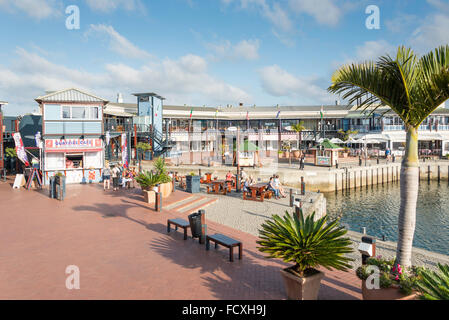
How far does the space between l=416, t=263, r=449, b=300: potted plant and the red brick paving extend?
1804 millimetres

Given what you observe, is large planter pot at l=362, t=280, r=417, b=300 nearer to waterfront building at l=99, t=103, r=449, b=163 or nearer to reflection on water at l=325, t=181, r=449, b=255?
reflection on water at l=325, t=181, r=449, b=255

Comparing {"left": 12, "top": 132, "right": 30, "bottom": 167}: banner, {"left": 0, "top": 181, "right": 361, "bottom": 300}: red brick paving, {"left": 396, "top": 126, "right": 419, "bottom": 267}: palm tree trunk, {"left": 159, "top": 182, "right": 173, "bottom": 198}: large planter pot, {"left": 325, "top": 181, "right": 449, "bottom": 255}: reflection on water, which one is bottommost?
{"left": 325, "top": 181, "right": 449, "bottom": 255}: reflection on water

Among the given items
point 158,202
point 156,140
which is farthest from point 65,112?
point 156,140

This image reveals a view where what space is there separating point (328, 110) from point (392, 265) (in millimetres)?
51307

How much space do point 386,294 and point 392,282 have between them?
0.83 ft

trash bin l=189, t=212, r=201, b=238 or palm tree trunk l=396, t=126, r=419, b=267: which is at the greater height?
palm tree trunk l=396, t=126, r=419, b=267

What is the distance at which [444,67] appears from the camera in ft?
18.6

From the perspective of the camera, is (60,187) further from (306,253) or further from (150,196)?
(306,253)

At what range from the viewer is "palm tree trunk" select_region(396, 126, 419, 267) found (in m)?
5.86

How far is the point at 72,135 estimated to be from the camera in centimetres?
2141

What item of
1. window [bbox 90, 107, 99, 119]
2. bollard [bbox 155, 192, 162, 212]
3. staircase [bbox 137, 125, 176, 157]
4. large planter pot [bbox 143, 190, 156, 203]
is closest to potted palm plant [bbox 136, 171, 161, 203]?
large planter pot [bbox 143, 190, 156, 203]
